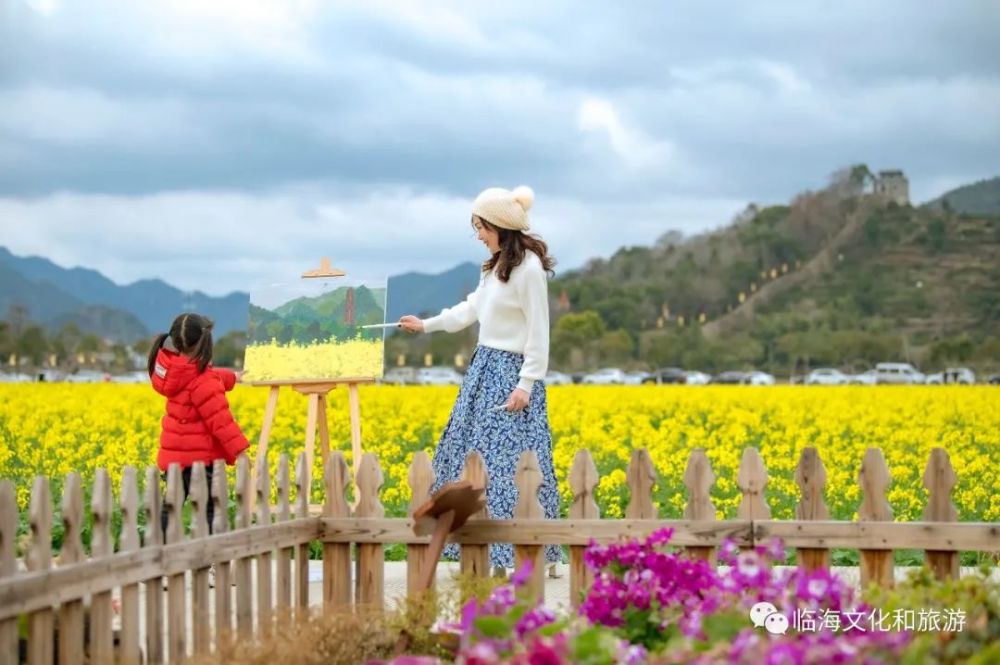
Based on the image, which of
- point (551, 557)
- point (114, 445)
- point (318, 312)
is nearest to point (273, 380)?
point (318, 312)

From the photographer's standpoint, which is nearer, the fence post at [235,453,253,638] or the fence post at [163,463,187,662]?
the fence post at [163,463,187,662]

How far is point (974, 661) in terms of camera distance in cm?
330

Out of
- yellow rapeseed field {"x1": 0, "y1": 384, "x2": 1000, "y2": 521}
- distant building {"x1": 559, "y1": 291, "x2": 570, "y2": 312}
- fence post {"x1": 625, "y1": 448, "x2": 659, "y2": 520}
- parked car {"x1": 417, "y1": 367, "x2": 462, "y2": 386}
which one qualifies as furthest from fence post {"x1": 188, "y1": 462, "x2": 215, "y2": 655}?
distant building {"x1": 559, "y1": 291, "x2": 570, "y2": 312}

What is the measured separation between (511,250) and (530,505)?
1.58m

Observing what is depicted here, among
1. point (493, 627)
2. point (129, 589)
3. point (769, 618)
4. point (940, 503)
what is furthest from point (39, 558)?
point (940, 503)

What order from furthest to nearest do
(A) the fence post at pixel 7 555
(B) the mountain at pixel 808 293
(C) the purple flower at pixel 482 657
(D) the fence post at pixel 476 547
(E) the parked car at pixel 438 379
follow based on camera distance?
1. (B) the mountain at pixel 808 293
2. (E) the parked car at pixel 438 379
3. (D) the fence post at pixel 476 547
4. (A) the fence post at pixel 7 555
5. (C) the purple flower at pixel 482 657

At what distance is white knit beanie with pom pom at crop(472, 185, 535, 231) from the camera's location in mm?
6824

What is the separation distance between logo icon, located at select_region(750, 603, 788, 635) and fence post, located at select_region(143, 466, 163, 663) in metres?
2.10

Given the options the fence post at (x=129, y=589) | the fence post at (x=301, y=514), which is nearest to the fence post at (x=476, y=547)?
the fence post at (x=301, y=514)

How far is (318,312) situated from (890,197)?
15212 cm

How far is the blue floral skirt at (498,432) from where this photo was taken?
22.6 ft

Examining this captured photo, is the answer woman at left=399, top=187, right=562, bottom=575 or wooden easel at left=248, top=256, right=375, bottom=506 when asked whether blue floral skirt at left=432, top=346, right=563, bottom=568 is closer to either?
woman at left=399, top=187, right=562, bottom=575

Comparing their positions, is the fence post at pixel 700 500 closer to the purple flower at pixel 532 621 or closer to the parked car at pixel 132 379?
the purple flower at pixel 532 621

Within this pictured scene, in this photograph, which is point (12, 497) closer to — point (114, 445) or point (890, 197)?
point (114, 445)
